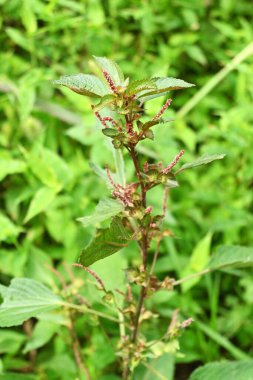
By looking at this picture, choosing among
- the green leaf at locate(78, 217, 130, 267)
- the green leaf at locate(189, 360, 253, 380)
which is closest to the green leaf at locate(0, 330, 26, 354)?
the green leaf at locate(189, 360, 253, 380)

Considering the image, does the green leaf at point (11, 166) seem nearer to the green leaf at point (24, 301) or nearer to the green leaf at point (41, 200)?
the green leaf at point (41, 200)

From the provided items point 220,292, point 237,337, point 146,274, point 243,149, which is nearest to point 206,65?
point 243,149

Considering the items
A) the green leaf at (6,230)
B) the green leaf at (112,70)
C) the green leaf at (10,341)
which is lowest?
the green leaf at (10,341)

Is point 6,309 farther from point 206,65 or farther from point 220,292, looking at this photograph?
point 206,65

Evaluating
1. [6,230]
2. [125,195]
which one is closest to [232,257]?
[125,195]

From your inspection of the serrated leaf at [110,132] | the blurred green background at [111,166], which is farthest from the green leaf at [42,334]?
the serrated leaf at [110,132]
